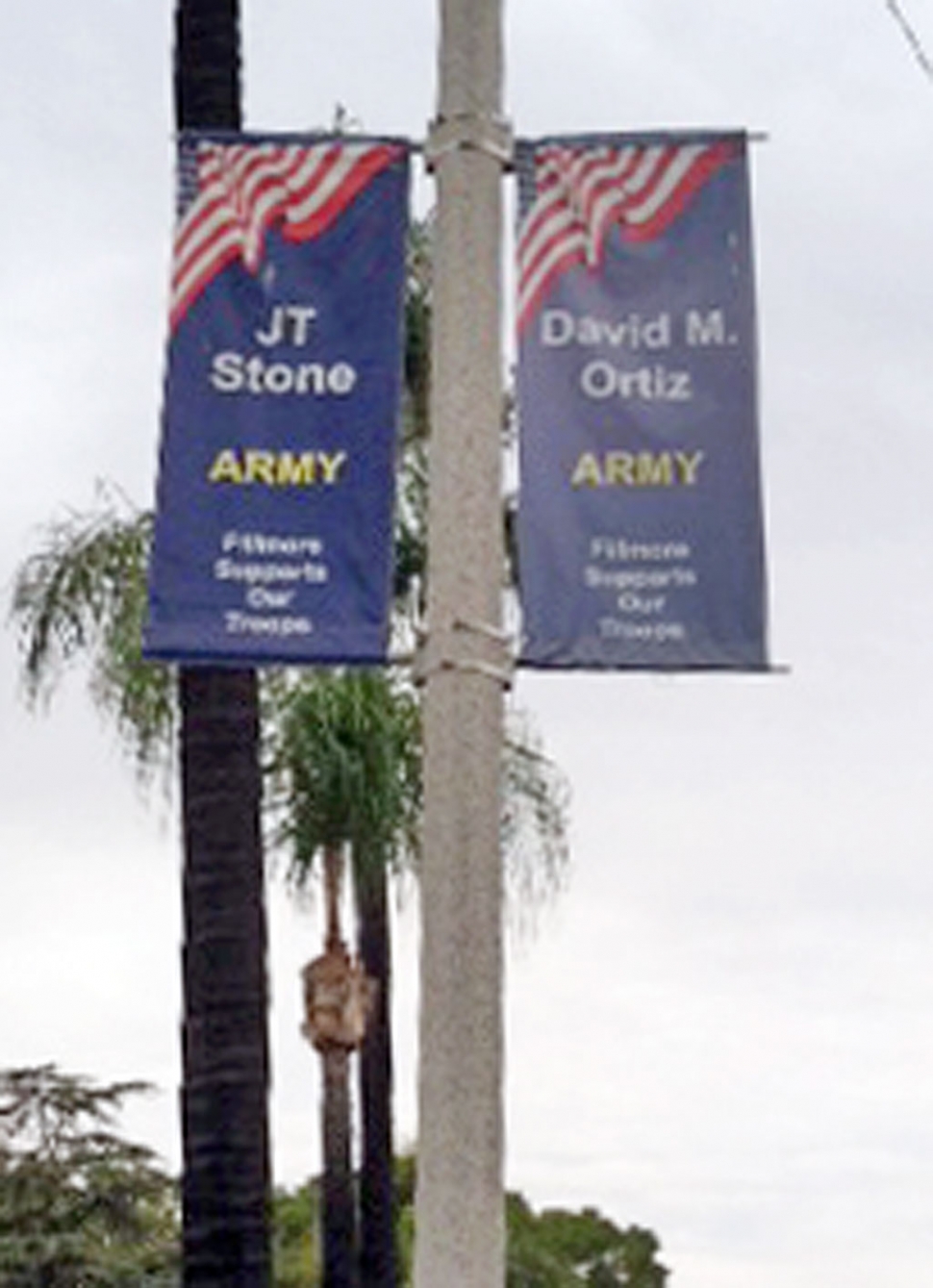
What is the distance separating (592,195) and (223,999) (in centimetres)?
681

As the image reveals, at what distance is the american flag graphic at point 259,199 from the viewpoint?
1127 centimetres

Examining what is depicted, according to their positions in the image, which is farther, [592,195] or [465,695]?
[592,195]

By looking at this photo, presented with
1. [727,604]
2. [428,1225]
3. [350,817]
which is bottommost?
[428,1225]

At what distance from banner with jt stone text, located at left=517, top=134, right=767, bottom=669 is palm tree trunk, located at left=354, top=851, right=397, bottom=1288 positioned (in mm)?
20603

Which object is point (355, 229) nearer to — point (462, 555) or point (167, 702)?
point (462, 555)

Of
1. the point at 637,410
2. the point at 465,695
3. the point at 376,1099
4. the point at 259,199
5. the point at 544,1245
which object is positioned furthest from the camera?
the point at 544,1245

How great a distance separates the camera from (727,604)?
36.2 ft

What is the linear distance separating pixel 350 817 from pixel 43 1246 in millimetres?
16658

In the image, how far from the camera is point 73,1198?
45344 mm

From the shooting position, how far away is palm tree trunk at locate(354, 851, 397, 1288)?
3209cm

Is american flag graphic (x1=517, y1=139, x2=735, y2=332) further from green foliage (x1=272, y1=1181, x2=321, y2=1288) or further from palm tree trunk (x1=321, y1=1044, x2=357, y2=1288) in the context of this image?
green foliage (x1=272, y1=1181, x2=321, y2=1288)

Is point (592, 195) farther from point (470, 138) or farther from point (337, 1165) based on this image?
point (337, 1165)

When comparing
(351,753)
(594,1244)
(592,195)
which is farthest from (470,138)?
A: (594,1244)

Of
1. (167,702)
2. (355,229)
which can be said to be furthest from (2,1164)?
(355,229)
